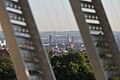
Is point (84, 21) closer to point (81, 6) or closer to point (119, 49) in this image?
point (81, 6)

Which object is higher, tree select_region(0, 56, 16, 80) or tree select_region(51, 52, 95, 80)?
tree select_region(0, 56, 16, 80)

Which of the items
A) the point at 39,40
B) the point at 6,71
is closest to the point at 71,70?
the point at 6,71

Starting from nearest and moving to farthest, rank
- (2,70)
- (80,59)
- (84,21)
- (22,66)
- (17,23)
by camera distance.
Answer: (22,66) → (17,23) → (84,21) → (2,70) → (80,59)

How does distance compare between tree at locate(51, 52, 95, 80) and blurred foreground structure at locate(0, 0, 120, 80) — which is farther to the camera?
tree at locate(51, 52, 95, 80)

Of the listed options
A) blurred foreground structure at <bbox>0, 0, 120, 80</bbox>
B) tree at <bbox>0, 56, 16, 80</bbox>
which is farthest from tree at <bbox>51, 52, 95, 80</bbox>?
blurred foreground structure at <bbox>0, 0, 120, 80</bbox>

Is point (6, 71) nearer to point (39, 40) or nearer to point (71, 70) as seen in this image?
point (71, 70)

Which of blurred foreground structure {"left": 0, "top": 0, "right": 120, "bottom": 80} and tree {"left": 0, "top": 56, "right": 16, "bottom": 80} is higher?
blurred foreground structure {"left": 0, "top": 0, "right": 120, "bottom": 80}

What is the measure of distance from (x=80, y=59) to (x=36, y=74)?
2005 centimetres

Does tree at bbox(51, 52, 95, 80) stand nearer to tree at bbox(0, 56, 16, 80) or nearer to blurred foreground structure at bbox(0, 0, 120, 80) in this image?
tree at bbox(0, 56, 16, 80)

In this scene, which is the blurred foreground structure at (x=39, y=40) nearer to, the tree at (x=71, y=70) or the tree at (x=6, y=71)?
the tree at (x=71, y=70)

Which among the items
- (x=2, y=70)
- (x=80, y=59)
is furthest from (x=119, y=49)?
(x=80, y=59)

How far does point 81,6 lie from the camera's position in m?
4.73

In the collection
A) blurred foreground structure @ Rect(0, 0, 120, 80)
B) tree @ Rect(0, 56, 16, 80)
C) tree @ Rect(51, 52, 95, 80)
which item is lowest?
tree @ Rect(51, 52, 95, 80)

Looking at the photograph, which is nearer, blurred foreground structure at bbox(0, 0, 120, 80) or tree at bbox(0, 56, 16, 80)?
blurred foreground structure at bbox(0, 0, 120, 80)
